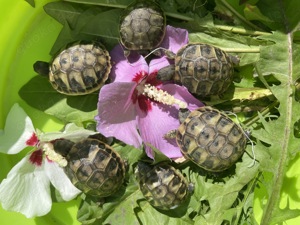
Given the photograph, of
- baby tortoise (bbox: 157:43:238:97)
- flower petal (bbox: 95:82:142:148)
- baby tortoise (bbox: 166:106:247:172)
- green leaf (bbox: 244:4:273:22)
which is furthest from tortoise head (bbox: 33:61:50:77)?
green leaf (bbox: 244:4:273:22)

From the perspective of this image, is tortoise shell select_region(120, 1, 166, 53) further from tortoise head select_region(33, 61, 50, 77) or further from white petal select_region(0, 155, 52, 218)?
white petal select_region(0, 155, 52, 218)

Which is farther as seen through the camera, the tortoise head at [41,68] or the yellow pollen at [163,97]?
the tortoise head at [41,68]

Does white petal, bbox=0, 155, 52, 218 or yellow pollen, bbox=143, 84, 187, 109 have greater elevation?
yellow pollen, bbox=143, 84, 187, 109

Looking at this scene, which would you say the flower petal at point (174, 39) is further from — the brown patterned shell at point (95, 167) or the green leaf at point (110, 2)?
the brown patterned shell at point (95, 167)

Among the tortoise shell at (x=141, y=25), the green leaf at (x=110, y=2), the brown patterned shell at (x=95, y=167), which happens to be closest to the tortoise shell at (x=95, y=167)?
the brown patterned shell at (x=95, y=167)

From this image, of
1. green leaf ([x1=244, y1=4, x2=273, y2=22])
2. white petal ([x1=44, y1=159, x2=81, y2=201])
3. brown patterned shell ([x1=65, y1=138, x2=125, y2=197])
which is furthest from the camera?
white petal ([x1=44, y1=159, x2=81, y2=201])

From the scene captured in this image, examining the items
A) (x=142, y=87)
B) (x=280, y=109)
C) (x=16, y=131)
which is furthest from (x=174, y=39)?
(x=16, y=131)

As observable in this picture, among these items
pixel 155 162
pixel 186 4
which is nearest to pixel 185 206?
pixel 155 162
